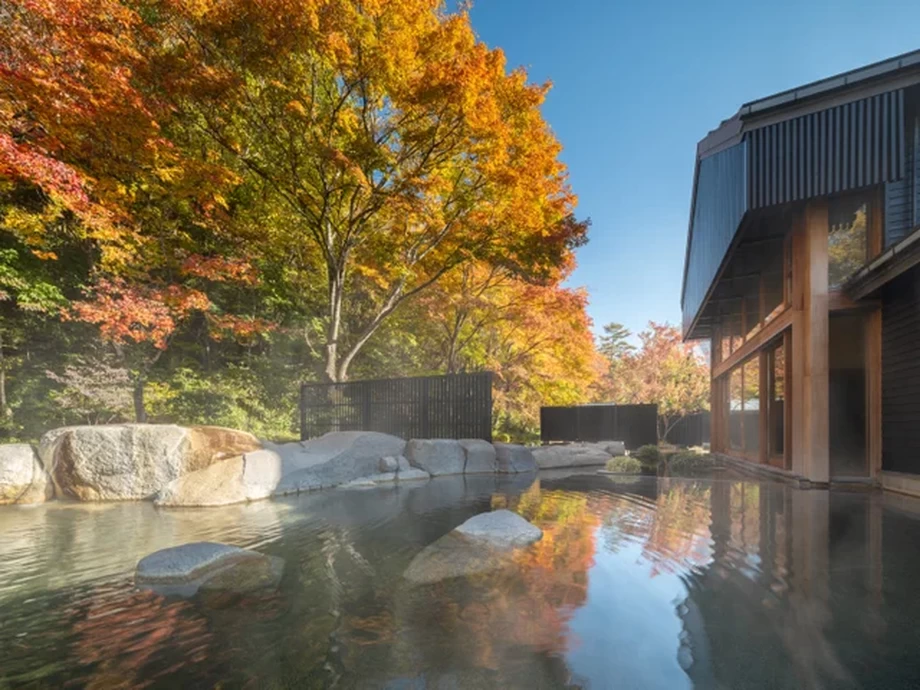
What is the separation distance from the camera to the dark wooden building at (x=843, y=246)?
20.7 feet

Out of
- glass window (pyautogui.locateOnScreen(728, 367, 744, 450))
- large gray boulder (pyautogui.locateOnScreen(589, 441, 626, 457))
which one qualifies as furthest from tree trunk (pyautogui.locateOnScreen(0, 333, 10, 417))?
glass window (pyautogui.locateOnScreen(728, 367, 744, 450))

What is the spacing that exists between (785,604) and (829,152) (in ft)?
22.1

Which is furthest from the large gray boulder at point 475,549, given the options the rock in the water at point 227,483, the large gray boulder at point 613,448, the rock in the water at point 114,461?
the large gray boulder at point 613,448

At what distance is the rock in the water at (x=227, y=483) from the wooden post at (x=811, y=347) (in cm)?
795

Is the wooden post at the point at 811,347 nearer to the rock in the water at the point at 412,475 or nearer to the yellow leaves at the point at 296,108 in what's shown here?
the rock in the water at the point at 412,475

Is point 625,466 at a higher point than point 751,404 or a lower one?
lower

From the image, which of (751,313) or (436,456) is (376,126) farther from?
(751,313)

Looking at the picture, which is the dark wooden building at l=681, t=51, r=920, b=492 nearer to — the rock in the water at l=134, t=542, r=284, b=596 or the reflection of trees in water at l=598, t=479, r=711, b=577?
the reflection of trees in water at l=598, t=479, r=711, b=577

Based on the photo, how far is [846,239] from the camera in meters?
7.07

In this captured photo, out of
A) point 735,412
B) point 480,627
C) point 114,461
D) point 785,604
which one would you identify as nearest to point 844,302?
point 785,604

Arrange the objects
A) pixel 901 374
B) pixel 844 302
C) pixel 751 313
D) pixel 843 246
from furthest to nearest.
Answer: pixel 751 313 → pixel 843 246 → pixel 844 302 → pixel 901 374

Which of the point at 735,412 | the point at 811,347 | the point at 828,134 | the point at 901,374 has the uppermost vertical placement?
the point at 828,134

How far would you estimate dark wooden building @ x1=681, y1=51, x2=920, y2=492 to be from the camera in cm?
632

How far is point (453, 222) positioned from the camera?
10.8 metres
